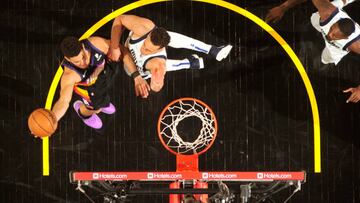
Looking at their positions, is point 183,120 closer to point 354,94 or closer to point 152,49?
point 152,49

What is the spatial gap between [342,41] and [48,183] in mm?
4893

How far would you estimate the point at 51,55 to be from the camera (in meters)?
7.69

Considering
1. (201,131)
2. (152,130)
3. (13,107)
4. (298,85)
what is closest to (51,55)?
(13,107)

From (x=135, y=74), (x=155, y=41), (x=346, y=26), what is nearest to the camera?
(x=346, y=26)

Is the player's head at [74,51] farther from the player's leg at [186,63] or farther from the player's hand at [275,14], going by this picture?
the player's hand at [275,14]

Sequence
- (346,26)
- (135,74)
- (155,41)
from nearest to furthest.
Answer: (346,26)
(155,41)
(135,74)

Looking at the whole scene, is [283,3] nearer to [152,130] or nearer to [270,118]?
[270,118]

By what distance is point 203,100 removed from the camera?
7562mm

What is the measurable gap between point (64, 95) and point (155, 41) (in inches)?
63.7

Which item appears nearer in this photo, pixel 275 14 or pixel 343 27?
pixel 343 27

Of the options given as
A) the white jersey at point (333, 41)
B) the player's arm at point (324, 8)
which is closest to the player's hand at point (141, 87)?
the white jersey at point (333, 41)

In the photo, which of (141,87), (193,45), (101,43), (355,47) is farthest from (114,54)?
(355,47)

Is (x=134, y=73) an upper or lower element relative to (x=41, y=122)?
upper

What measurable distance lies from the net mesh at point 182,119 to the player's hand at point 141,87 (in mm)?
418
